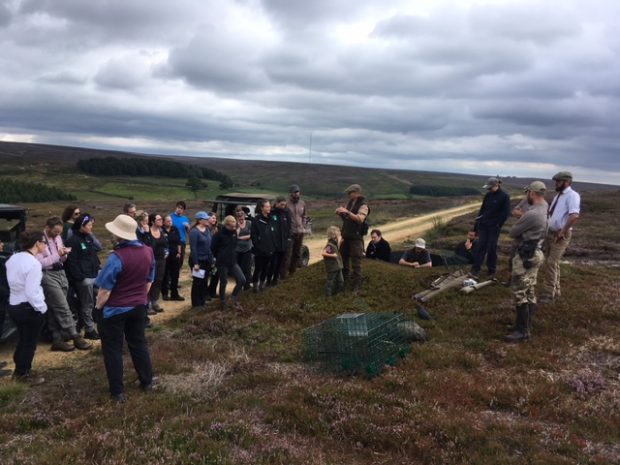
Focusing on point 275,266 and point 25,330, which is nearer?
point 25,330

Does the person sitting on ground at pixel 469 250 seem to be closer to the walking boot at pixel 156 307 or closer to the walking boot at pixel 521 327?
the walking boot at pixel 521 327

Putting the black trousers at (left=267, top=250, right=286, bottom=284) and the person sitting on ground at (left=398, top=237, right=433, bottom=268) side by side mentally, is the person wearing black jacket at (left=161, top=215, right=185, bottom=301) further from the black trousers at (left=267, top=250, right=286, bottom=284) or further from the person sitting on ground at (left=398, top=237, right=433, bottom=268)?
the person sitting on ground at (left=398, top=237, right=433, bottom=268)

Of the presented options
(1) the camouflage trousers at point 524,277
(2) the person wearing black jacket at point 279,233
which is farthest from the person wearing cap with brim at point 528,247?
(2) the person wearing black jacket at point 279,233

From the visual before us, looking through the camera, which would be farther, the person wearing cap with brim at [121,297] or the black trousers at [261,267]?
the black trousers at [261,267]

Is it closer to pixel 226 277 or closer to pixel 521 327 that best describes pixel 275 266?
pixel 226 277

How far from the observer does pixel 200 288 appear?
36.8 ft

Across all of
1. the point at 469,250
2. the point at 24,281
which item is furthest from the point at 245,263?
the point at 469,250

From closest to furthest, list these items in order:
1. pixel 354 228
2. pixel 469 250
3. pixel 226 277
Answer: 1. pixel 354 228
2. pixel 226 277
3. pixel 469 250

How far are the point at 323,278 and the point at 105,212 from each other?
41.0 meters

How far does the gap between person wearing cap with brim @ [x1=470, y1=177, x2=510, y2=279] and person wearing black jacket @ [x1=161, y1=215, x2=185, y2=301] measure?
6.88 metres

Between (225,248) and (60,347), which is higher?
(225,248)

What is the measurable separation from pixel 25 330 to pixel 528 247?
7.68 metres

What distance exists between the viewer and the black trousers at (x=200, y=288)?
36.6 ft

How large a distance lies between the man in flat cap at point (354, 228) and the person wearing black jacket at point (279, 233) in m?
1.50
